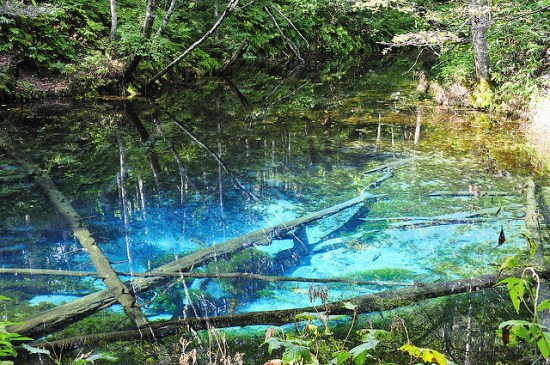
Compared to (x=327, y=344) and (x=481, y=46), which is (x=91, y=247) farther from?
(x=481, y=46)

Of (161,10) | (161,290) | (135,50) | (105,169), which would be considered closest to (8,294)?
(161,290)

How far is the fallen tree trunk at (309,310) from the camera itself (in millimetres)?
3012

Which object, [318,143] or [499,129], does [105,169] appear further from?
[499,129]

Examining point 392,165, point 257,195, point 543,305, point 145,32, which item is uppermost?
point 145,32

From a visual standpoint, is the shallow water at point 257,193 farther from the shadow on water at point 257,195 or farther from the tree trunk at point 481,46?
the tree trunk at point 481,46

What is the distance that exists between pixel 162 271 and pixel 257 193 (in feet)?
7.85

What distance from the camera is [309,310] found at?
322 cm

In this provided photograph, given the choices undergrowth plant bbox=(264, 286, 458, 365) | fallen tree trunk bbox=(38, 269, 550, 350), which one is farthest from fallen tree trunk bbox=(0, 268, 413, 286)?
undergrowth plant bbox=(264, 286, 458, 365)

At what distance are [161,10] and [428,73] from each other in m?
8.94

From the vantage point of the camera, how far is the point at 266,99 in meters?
12.8

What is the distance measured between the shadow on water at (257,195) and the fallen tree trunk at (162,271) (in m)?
0.09

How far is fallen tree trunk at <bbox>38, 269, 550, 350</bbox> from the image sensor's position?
301 centimetres

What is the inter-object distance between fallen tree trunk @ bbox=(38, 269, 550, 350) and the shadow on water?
294 millimetres

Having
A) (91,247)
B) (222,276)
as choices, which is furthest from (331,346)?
(91,247)
